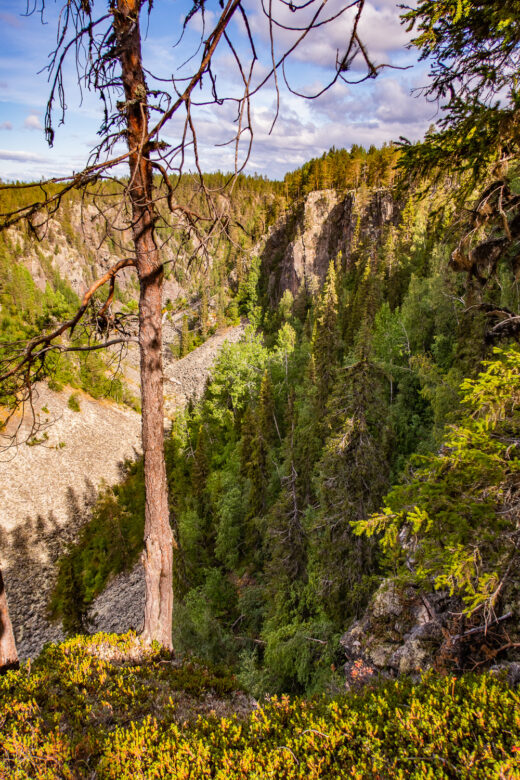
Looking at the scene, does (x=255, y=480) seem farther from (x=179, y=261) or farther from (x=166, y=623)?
(x=179, y=261)

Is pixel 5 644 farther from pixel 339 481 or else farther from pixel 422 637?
pixel 339 481

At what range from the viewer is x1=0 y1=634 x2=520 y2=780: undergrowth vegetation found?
2420 mm

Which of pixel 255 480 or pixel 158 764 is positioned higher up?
pixel 158 764

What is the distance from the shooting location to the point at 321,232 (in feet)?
226

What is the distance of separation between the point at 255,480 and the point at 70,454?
30.1 metres

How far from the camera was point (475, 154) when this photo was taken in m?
4.64

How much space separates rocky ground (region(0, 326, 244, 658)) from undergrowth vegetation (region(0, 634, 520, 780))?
22.7m

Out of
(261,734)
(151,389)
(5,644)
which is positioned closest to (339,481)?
(151,389)

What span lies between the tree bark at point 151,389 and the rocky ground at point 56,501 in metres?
21.5

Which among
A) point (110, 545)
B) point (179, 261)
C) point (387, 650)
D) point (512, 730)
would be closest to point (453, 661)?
point (387, 650)

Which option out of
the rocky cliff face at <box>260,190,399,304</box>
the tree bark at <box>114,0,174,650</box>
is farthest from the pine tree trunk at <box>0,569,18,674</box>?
the rocky cliff face at <box>260,190,399,304</box>

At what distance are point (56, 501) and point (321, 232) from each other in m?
61.0

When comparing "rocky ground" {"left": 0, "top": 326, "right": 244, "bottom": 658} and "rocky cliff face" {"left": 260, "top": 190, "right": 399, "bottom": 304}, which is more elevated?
"rocky cliff face" {"left": 260, "top": 190, "right": 399, "bottom": 304}

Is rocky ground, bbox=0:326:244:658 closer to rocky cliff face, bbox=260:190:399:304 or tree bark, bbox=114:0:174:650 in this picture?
tree bark, bbox=114:0:174:650
